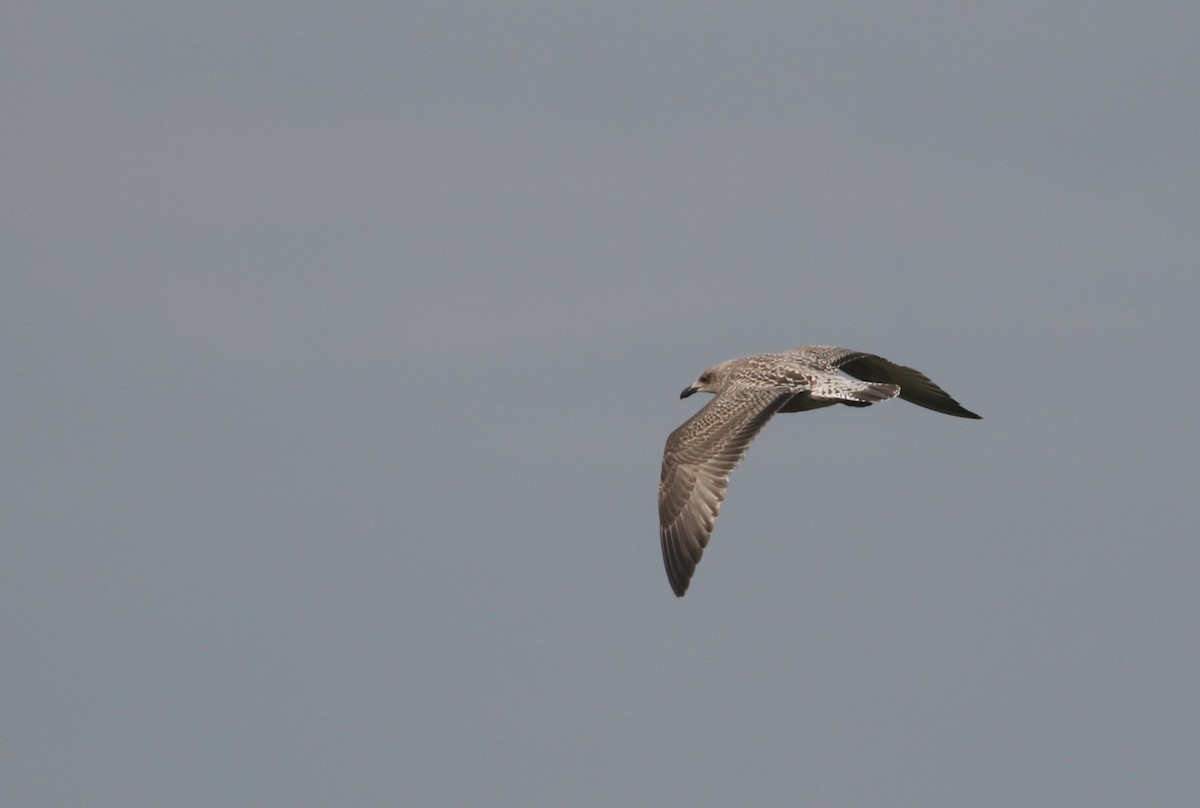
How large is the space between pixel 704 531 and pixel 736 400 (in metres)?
2.32

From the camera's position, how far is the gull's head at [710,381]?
33.0 meters

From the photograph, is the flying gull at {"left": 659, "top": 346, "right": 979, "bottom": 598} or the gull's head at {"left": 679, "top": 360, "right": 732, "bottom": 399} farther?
the gull's head at {"left": 679, "top": 360, "right": 732, "bottom": 399}

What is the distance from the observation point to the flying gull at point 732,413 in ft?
94.5

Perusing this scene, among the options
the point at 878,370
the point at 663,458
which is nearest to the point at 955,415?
the point at 878,370

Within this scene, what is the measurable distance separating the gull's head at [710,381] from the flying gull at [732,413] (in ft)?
0.11

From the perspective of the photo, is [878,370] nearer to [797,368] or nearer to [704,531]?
[797,368]

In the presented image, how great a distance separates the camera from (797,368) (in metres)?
31.4

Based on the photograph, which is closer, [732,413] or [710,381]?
[732,413]

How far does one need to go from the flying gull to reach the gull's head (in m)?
0.03

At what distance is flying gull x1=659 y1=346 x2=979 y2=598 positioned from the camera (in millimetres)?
28812

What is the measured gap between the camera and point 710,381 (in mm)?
33656

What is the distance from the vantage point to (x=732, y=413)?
1171 inches

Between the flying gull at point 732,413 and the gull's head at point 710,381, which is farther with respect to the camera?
the gull's head at point 710,381

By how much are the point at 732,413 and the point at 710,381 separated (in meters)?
3.95
